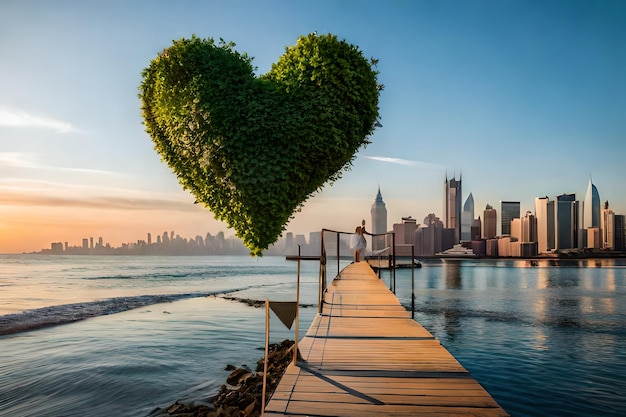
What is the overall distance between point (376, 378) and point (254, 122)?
146 inches

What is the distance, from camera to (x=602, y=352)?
1811 centimetres

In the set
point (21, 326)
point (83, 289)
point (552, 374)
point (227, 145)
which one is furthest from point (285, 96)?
point (83, 289)

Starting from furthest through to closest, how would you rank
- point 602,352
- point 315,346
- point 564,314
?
point 564,314
point 602,352
point 315,346

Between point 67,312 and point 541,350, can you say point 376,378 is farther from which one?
point 67,312

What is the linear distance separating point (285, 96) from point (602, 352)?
18358 millimetres

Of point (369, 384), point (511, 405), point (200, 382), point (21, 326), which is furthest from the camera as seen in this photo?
point (21, 326)

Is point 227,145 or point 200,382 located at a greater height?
point 227,145

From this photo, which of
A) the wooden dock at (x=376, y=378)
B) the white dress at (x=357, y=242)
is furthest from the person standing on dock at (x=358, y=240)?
the wooden dock at (x=376, y=378)

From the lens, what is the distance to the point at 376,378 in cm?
587

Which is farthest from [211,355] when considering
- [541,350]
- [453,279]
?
[453,279]

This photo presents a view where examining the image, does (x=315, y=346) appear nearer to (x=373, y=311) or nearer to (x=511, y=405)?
(x=373, y=311)

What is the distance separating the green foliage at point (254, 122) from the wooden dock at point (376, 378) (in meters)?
1.94

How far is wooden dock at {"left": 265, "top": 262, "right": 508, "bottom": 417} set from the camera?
4758 mm

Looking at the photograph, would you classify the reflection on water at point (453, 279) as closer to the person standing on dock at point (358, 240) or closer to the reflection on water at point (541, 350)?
the reflection on water at point (541, 350)
